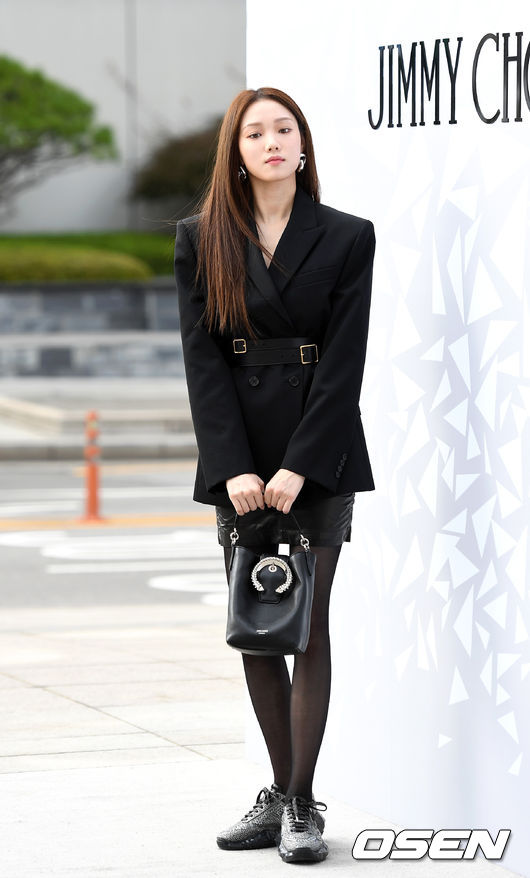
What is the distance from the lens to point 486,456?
4473mm

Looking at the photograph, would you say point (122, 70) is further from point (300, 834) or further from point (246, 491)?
point (300, 834)

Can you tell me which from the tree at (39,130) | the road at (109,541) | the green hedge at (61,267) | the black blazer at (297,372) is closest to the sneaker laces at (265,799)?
the black blazer at (297,372)

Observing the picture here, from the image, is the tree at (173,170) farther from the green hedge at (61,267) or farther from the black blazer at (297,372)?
the black blazer at (297,372)

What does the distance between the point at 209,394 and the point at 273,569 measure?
506 millimetres

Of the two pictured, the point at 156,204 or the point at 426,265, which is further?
the point at 156,204

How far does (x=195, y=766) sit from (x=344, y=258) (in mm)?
1990

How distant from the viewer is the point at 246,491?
438cm

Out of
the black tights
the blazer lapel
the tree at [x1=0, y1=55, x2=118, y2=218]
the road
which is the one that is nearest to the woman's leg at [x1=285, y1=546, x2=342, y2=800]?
the black tights

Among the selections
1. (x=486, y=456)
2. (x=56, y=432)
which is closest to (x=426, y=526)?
(x=486, y=456)

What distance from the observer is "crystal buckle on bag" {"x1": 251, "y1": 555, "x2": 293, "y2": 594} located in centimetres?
436

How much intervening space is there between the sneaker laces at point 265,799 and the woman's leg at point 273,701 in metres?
0.03

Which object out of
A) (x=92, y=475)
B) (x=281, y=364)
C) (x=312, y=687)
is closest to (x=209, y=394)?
(x=281, y=364)

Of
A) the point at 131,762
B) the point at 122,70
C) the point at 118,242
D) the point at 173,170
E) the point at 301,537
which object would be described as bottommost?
the point at 131,762

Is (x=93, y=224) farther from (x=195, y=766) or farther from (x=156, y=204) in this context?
(x=195, y=766)
